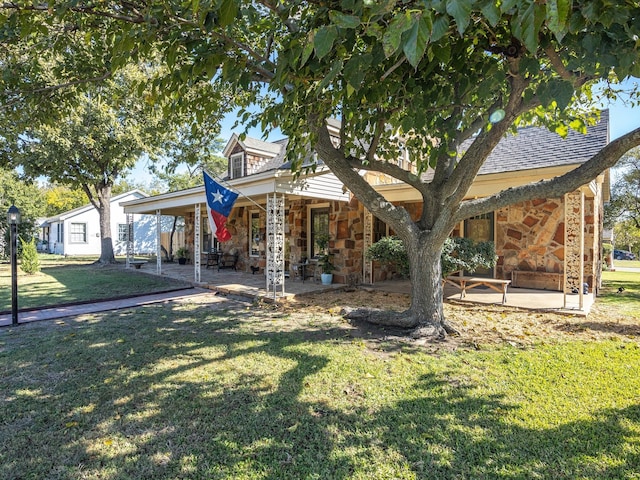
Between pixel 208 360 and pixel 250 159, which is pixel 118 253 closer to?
pixel 250 159

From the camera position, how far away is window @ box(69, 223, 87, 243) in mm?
25984

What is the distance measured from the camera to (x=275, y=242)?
26.9 feet

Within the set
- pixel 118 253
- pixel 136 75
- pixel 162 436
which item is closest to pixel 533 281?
pixel 162 436

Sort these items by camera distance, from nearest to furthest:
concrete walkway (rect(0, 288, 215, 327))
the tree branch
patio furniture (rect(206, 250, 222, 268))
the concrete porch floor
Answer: the tree branch
concrete walkway (rect(0, 288, 215, 327))
the concrete porch floor
patio furniture (rect(206, 250, 222, 268))

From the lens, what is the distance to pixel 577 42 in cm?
277

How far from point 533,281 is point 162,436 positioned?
31.1 ft

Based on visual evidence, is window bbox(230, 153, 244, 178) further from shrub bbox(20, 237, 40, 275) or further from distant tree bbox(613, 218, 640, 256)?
distant tree bbox(613, 218, 640, 256)

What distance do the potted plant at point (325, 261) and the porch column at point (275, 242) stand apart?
173 cm

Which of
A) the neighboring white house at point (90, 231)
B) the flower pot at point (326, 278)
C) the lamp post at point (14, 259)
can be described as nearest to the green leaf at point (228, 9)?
the lamp post at point (14, 259)

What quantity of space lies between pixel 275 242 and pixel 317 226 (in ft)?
11.0

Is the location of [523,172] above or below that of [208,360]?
above

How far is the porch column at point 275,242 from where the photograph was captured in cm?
816

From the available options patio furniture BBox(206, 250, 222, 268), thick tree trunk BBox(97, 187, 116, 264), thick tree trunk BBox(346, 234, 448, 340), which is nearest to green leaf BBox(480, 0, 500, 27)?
thick tree trunk BBox(346, 234, 448, 340)

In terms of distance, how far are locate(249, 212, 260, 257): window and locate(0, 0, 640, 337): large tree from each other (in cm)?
684
